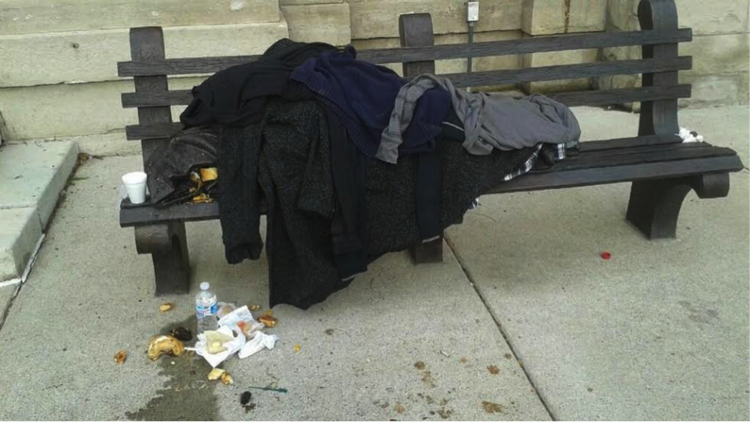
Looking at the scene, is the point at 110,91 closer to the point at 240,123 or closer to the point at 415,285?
the point at 240,123

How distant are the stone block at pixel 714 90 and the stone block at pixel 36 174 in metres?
4.00

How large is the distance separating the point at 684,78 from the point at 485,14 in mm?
1422

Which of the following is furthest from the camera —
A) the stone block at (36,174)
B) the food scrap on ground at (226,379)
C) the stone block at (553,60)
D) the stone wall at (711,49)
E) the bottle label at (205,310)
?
the stone block at (553,60)

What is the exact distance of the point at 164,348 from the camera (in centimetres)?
271

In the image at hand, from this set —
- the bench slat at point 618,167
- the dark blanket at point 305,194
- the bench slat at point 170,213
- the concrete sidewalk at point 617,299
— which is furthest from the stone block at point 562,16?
the bench slat at point 170,213

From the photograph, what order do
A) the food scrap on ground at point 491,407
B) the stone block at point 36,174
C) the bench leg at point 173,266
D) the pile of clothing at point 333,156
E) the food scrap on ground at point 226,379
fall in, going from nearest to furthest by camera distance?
the food scrap on ground at point 491,407, the food scrap on ground at point 226,379, the pile of clothing at point 333,156, the bench leg at point 173,266, the stone block at point 36,174

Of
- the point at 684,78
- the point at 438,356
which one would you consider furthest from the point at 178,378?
the point at 684,78

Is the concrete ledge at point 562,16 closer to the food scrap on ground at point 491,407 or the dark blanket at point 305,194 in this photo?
the dark blanket at point 305,194

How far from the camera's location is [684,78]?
16.5ft

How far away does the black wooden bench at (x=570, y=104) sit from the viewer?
9.61 feet

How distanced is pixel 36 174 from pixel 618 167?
293 cm

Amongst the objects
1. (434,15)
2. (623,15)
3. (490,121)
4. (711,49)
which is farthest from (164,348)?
(711,49)

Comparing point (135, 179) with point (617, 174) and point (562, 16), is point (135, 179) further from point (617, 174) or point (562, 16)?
point (562, 16)

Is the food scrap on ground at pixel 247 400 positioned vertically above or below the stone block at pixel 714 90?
below
